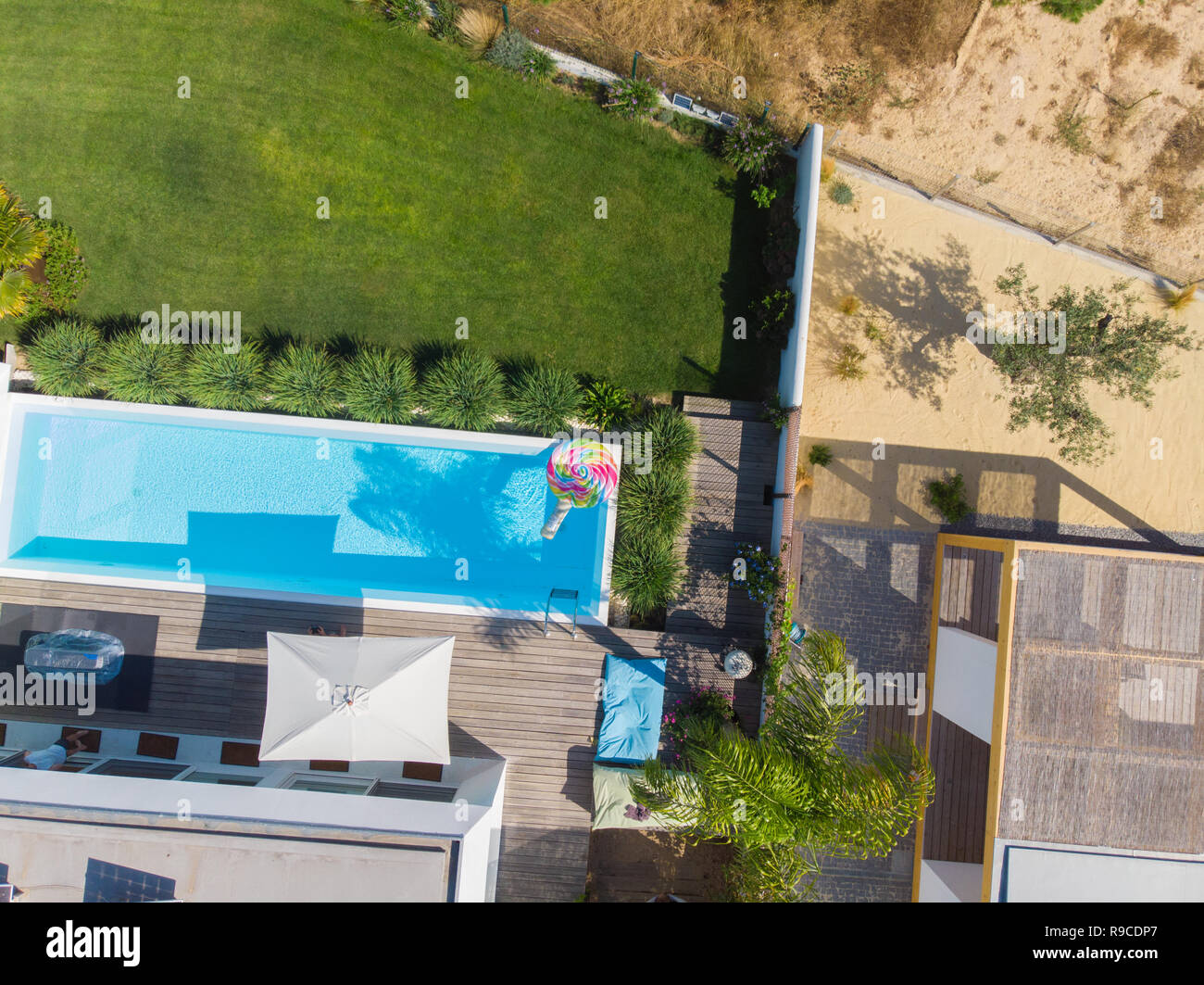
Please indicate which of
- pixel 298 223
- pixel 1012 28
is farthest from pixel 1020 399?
pixel 298 223

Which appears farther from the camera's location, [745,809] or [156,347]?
[156,347]

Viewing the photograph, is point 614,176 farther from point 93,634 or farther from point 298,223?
point 93,634

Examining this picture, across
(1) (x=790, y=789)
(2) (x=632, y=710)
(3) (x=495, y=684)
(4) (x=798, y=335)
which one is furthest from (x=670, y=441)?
(1) (x=790, y=789)

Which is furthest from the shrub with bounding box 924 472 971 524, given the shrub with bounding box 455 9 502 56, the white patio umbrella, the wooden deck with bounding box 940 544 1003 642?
the shrub with bounding box 455 9 502 56

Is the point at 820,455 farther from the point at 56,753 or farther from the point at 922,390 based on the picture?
the point at 56,753

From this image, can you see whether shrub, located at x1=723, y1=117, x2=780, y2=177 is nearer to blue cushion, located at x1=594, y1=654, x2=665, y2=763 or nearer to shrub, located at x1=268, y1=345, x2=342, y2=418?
shrub, located at x1=268, y1=345, x2=342, y2=418
